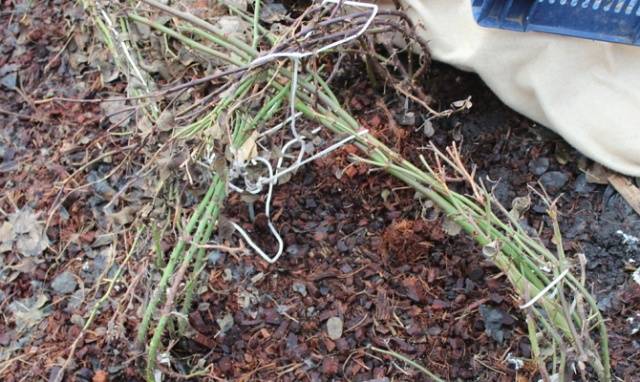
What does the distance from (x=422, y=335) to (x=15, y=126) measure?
3.74 feet

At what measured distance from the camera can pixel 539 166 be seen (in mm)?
1810

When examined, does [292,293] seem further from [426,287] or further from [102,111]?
[102,111]

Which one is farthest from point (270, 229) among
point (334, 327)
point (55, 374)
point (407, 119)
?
point (55, 374)

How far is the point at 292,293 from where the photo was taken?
66.5 inches

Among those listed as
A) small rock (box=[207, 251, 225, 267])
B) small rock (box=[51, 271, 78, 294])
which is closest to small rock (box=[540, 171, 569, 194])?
small rock (box=[207, 251, 225, 267])

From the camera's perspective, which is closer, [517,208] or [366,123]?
[517,208]

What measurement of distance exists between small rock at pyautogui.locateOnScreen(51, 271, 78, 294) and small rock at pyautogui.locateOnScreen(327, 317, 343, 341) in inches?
22.4

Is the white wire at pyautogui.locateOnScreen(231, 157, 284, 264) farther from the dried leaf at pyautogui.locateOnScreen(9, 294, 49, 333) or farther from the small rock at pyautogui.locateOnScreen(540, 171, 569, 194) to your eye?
the small rock at pyautogui.locateOnScreen(540, 171, 569, 194)

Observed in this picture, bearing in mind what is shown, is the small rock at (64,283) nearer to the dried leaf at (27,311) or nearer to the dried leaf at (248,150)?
the dried leaf at (27,311)

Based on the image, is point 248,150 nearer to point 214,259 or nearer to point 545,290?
point 214,259

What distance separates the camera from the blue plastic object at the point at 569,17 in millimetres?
1659

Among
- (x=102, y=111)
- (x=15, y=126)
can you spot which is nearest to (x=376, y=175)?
(x=102, y=111)

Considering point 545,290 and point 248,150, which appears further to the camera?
point 248,150

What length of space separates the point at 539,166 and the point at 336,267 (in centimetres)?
53
